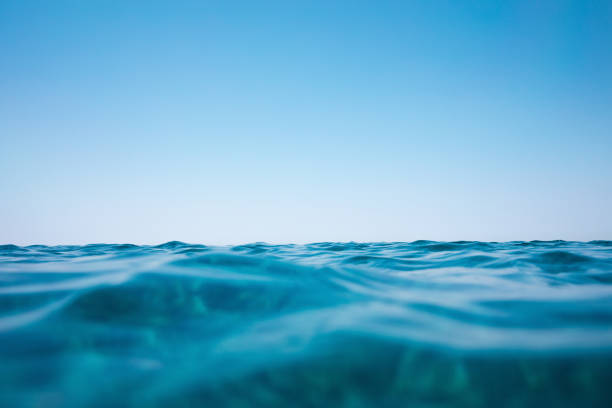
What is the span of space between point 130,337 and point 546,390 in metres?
1.76

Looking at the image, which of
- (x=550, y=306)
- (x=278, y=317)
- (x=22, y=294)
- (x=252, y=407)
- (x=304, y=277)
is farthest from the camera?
(x=304, y=277)

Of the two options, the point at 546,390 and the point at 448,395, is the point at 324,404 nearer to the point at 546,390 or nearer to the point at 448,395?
the point at 448,395

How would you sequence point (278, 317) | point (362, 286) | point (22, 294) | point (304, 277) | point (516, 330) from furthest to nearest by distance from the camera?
point (304, 277) → point (362, 286) → point (22, 294) → point (278, 317) → point (516, 330)

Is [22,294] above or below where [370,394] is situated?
above

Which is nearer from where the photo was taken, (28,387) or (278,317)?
(28,387)

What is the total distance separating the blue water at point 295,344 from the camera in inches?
39.3

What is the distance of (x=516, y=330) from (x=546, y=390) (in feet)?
1.58

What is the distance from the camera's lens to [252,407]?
960 mm

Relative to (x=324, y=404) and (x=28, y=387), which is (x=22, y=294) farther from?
(x=324, y=404)

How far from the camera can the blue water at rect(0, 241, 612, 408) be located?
1.00m

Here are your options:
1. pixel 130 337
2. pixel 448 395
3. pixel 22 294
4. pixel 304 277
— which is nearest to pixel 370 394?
pixel 448 395

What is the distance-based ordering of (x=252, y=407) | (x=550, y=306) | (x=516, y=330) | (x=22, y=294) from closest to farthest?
(x=252, y=407)
(x=516, y=330)
(x=550, y=306)
(x=22, y=294)

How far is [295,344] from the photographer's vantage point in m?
1.30

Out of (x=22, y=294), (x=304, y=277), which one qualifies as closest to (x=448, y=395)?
(x=304, y=277)
